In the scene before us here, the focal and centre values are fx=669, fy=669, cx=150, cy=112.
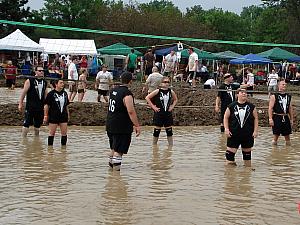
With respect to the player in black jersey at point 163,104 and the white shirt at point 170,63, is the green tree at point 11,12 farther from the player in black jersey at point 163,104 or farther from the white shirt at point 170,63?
the player in black jersey at point 163,104

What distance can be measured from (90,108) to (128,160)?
795 cm

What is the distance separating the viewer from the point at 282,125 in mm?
15875

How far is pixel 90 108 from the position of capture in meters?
21.2

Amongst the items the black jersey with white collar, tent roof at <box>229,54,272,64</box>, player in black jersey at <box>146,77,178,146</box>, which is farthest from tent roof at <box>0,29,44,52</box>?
the black jersey with white collar

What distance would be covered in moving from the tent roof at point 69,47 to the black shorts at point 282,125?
99.9ft

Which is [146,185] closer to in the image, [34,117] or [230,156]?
[230,156]

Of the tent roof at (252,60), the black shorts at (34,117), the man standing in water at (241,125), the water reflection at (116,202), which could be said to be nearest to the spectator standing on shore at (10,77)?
the tent roof at (252,60)

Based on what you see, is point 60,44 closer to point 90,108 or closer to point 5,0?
point 5,0

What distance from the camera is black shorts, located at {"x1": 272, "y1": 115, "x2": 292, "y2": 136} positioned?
1588 centimetres

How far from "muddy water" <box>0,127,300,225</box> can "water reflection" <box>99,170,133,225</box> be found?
0.5 inches

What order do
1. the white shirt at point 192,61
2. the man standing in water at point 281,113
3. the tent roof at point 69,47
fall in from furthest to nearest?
the tent roof at point 69,47
the white shirt at point 192,61
the man standing in water at point 281,113

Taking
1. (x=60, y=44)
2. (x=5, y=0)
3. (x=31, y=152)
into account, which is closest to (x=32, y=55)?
(x=60, y=44)

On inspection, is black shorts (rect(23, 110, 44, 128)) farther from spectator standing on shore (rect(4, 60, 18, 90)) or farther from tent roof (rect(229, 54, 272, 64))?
tent roof (rect(229, 54, 272, 64))

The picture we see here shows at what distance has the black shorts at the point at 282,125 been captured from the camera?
15875 millimetres
